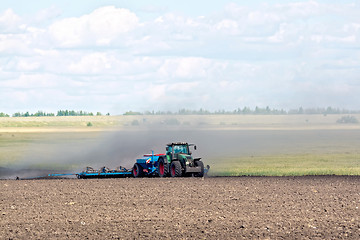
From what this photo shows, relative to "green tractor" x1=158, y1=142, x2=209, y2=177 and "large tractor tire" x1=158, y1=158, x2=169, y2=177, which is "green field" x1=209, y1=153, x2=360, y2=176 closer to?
"green tractor" x1=158, y1=142, x2=209, y2=177

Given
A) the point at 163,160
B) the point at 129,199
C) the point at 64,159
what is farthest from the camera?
the point at 64,159

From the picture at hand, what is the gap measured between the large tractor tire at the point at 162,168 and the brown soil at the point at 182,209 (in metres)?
3.23

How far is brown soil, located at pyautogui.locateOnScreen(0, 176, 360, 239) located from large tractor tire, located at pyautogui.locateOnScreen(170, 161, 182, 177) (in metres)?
2.91

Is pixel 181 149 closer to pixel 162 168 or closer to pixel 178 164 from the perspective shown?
pixel 178 164

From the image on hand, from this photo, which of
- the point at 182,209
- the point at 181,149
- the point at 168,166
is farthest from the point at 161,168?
the point at 182,209

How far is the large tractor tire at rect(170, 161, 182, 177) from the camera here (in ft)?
124

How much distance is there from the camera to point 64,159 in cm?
6594

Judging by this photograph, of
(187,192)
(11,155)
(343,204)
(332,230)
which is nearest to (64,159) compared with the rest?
(11,155)

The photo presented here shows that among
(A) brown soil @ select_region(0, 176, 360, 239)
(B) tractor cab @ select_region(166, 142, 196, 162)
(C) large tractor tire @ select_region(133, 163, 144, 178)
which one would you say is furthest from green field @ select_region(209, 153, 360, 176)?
(A) brown soil @ select_region(0, 176, 360, 239)

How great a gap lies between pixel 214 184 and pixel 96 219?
40.4 feet

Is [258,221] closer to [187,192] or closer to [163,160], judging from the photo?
[187,192]

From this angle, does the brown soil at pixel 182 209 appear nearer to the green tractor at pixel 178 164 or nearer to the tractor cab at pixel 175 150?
the green tractor at pixel 178 164

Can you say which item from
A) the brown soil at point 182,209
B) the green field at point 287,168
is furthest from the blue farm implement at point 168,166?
the green field at point 287,168

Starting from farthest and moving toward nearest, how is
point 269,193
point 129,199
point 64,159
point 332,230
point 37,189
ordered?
point 64,159 → point 37,189 → point 269,193 → point 129,199 → point 332,230
